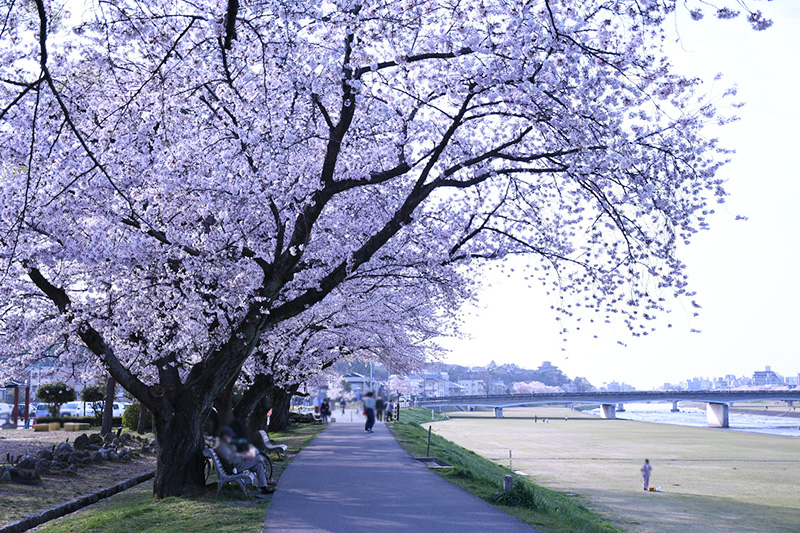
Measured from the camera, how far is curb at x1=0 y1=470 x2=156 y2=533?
1150 cm

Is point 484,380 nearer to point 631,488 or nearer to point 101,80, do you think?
point 631,488

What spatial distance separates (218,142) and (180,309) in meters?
3.71

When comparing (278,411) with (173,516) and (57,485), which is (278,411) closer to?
(57,485)

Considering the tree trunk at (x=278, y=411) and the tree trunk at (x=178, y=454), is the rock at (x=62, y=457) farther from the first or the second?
the tree trunk at (x=278, y=411)

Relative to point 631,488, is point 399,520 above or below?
above

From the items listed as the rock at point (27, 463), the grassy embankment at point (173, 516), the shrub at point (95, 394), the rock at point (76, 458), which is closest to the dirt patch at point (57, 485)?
the rock at point (76, 458)

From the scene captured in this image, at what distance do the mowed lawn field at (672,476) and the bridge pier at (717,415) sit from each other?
23.1 m

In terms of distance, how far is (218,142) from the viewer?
13.6m

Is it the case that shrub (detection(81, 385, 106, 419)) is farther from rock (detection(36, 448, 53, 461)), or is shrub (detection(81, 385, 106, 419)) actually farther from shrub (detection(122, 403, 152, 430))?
rock (detection(36, 448, 53, 461))

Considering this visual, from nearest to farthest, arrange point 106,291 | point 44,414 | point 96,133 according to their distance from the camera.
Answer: point 96,133
point 106,291
point 44,414

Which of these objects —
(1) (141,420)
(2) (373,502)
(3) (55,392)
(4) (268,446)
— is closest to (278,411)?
(1) (141,420)

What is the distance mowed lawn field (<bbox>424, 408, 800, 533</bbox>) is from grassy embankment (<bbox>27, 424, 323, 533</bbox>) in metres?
10.1

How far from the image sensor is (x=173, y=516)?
11227mm

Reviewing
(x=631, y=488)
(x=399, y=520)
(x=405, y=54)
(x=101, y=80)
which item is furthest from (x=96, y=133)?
(x=631, y=488)
